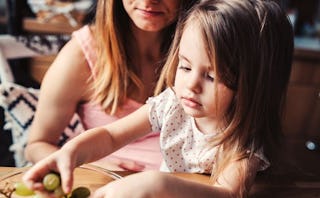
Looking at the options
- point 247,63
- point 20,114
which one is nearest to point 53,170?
point 247,63

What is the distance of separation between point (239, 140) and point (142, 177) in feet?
0.82

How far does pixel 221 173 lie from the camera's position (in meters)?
0.72

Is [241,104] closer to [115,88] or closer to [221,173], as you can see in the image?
[221,173]

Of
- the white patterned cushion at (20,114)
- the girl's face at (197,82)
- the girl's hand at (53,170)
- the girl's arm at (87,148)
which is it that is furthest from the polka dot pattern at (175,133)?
the white patterned cushion at (20,114)

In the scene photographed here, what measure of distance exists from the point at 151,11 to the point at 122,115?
305 millimetres

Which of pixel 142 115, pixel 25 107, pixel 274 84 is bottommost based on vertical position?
pixel 25 107

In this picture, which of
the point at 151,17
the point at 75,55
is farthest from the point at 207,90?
the point at 75,55

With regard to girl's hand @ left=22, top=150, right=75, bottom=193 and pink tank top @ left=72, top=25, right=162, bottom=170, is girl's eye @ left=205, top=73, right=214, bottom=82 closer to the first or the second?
girl's hand @ left=22, top=150, right=75, bottom=193

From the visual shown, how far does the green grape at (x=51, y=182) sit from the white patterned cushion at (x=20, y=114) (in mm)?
559

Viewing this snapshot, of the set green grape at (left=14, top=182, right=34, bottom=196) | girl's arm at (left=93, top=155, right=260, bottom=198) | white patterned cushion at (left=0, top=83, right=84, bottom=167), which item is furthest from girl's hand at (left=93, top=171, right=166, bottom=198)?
white patterned cushion at (left=0, top=83, right=84, bottom=167)

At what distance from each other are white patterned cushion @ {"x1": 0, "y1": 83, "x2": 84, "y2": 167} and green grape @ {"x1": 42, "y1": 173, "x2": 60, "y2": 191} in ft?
1.83

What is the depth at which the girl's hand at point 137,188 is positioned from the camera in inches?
22.1

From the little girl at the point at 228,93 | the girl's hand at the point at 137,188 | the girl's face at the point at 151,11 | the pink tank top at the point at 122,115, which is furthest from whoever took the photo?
the pink tank top at the point at 122,115

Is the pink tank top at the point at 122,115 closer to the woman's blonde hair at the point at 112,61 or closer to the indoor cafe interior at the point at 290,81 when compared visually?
the woman's blonde hair at the point at 112,61
